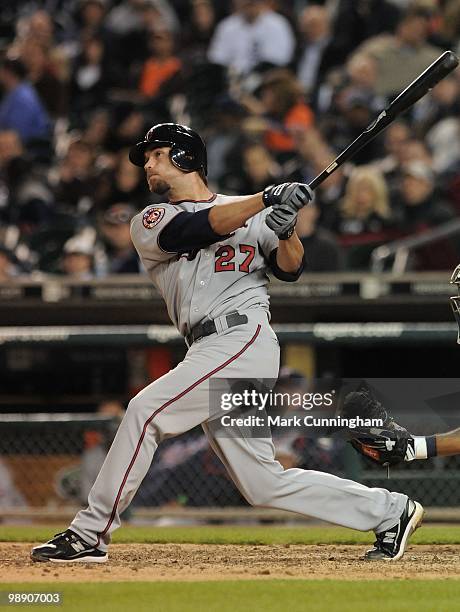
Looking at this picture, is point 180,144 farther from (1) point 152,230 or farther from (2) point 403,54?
(2) point 403,54

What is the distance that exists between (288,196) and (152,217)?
0.70m

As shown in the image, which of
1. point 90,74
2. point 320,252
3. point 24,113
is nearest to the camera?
point 320,252

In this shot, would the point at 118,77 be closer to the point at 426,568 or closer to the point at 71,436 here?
the point at 71,436

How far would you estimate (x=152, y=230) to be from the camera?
5.43 metres

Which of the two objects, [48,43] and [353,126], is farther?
[48,43]

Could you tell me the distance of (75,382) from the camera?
9156 millimetres

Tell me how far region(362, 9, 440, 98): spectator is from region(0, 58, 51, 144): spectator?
313 cm

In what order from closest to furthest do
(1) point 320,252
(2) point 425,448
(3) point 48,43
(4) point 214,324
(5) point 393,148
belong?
(4) point 214,324
(2) point 425,448
(1) point 320,252
(5) point 393,148
(3) point 48,43

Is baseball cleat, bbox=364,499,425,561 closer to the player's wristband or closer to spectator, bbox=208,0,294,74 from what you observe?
the player's wristband

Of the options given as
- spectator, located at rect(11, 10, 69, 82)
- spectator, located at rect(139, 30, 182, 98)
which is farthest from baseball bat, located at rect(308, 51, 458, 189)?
spectator, located at rect(11, 10, 69, 82)

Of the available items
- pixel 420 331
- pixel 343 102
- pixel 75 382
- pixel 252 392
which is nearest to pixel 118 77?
pixel 343 102

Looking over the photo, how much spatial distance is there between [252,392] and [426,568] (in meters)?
1.02

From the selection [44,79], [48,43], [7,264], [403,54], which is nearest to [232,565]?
[7,264]

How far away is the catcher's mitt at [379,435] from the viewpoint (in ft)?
18.1
